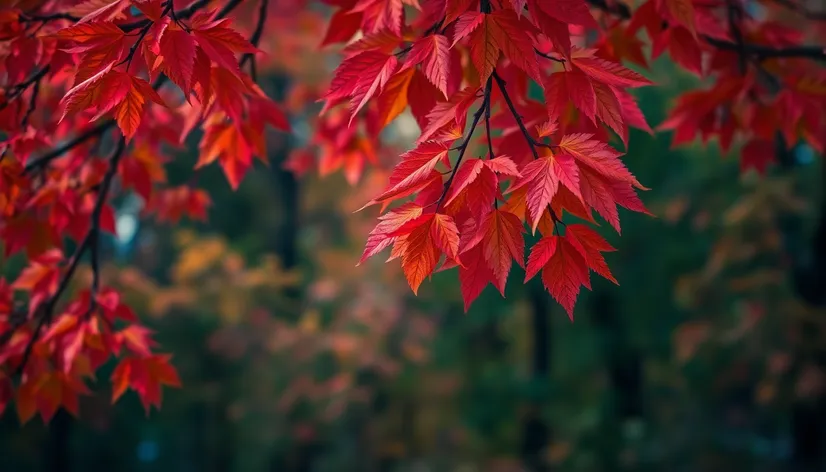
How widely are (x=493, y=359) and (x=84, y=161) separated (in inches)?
265

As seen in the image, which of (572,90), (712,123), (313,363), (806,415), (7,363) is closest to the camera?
(572,90)

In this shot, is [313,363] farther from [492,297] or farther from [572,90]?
[572,90]

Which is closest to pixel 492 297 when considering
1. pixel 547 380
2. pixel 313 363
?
pixel 547 380

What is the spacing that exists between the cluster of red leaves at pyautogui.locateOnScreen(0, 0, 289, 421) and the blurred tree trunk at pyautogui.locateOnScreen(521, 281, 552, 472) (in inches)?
229

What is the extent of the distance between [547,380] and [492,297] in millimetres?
1126

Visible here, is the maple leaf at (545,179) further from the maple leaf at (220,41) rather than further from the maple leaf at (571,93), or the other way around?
the maple leaf at (220,41)

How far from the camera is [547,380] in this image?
785 centimetres

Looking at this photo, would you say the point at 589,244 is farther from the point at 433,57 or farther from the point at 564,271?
the point at 433,57

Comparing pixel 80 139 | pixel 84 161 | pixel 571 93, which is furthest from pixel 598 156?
pixel 84 161

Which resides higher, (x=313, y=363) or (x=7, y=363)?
(x=7, y=363)

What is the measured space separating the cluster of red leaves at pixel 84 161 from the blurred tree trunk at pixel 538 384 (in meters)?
5.83

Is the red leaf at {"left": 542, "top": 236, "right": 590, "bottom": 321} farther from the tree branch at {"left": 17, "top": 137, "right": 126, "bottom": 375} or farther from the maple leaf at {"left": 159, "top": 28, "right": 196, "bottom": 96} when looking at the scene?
the tree branch at {"left": 17, "top": 137, "right": 126, "bottom": 375}

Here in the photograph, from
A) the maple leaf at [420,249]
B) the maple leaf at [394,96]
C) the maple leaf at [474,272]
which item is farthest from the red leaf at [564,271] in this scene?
the maple leaf at [394,96]

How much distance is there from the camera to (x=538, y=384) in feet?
25.5
